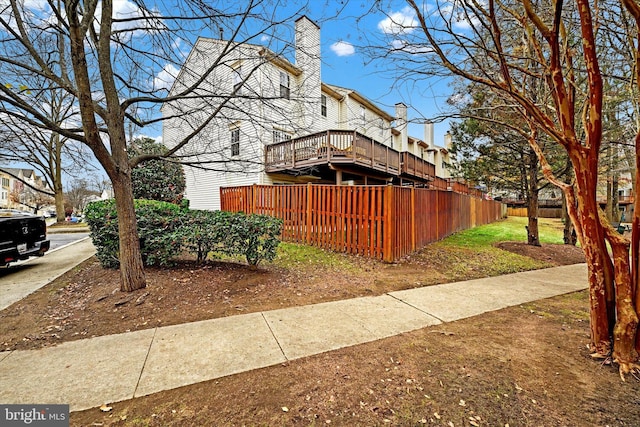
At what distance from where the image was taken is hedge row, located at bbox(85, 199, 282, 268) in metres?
→ 4.68

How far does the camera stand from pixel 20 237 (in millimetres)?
5781

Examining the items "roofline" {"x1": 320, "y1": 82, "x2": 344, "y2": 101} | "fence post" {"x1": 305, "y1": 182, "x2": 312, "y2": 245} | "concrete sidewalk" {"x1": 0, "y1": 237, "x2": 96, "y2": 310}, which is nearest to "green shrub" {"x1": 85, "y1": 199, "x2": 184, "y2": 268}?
"concrete sidewalk" {"x1": 0, "y1": 237, "x2": 96, "y2": 310}

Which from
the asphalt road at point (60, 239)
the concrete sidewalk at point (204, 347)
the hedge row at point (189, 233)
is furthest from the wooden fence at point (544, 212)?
the asphalt road at point (60, 239)

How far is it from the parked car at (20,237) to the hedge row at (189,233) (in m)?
1.88

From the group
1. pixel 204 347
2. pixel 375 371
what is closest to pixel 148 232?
pixel 204 347

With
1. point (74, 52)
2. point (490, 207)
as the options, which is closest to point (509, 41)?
point (74, 52)

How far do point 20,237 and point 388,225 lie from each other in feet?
25.7

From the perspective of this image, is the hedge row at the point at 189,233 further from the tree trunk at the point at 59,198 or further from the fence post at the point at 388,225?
the tree trunk at the point at 59,198

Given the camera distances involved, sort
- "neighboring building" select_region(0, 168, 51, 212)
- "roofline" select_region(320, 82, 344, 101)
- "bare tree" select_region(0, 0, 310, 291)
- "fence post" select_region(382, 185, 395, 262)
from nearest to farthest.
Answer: "bare tree" select_region(0, 0, 310, 291) → "fence post" select_region(382, 185, 395, 262) → "roofline" select_region(320, 82, 344, 101) → "neighboring building" select_region(0, 168, 51, 212)

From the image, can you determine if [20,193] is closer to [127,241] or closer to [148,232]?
[148,232]

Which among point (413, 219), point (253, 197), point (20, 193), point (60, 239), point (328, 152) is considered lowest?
point (60, 239)

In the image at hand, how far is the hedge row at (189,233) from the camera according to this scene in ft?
15.3

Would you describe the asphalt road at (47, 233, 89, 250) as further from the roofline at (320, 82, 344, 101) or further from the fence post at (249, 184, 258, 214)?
the roofline at (320, 82, 344, 101)

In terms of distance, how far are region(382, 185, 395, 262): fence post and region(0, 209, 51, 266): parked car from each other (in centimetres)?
769
